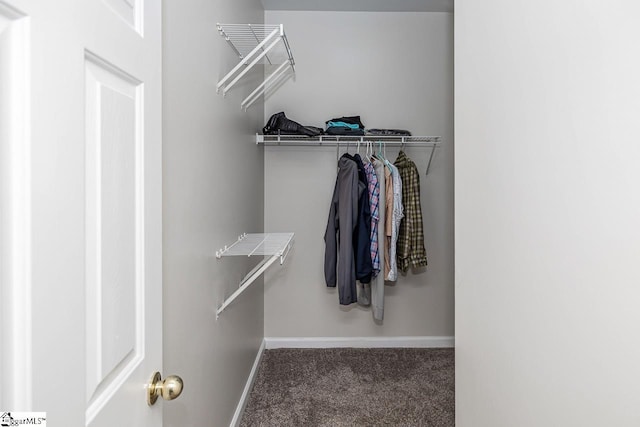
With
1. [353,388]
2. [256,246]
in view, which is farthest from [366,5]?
[353,388]

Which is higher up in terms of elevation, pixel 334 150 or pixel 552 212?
pixel 334 150

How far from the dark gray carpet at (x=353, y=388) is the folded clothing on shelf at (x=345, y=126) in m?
1.70

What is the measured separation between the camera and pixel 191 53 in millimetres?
1459

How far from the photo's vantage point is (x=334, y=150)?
3.29 metres

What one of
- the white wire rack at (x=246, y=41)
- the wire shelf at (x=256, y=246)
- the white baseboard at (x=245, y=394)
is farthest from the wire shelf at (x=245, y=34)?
the white baseboard at (x=245, y=394)

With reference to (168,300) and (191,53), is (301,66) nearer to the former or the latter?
(191,53)

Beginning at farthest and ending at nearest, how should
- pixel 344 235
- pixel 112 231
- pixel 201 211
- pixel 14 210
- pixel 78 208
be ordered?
pixel 344 235
pixel 201 211
pixel 112 231
pixel 78 208
pixel 14 210

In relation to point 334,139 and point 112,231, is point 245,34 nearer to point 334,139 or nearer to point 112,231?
point 334,139

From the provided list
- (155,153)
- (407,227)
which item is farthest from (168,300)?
(407,227)

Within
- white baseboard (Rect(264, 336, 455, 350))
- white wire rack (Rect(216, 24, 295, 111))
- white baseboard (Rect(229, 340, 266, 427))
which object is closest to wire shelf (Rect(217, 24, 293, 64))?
white wire rack (Rect(216, 24, 295, 111))

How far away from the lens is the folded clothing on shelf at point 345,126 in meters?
3.04

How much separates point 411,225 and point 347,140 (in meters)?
0.80

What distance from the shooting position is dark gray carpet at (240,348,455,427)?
2270mm

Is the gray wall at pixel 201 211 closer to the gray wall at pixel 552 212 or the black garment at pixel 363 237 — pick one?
the black garment at pixel 363 237
